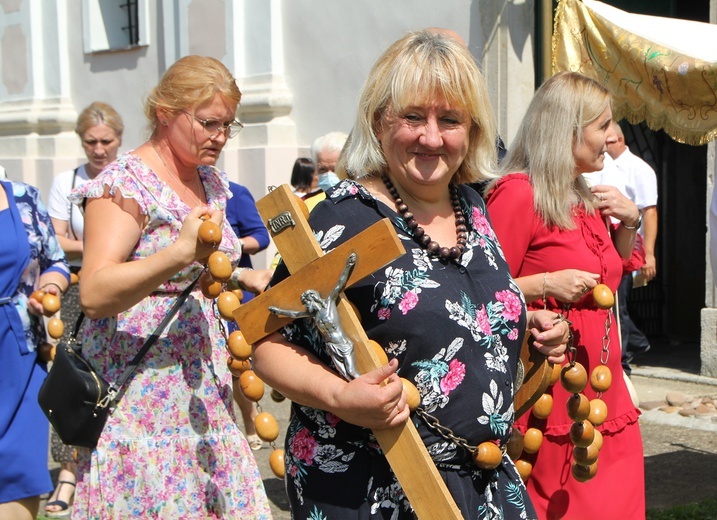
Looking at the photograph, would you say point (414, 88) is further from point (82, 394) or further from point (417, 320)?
point (82, 394)

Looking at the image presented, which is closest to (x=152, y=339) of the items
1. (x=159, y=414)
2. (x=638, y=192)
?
(x=159, y=414)

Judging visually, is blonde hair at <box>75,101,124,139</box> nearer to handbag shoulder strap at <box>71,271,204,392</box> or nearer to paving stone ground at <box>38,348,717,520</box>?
paving stone ground at <box>38,348,717,520</box>

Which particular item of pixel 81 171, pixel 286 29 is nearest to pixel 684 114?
pixel 81 171

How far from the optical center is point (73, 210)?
22.5ft

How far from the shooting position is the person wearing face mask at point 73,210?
5957mm

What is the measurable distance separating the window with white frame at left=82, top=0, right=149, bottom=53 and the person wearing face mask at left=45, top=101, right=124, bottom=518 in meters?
5.58

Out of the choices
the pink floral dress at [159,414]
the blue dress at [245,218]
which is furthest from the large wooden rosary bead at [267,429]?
the blue dress at [245,218]

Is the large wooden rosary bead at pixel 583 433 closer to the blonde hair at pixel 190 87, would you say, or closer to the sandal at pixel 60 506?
the blonde hair at pixel 190 87

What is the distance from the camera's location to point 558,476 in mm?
3689

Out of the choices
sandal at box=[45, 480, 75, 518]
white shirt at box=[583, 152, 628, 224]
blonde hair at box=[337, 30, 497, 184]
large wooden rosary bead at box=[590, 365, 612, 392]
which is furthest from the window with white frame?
blonde hair at box=[337, 30, 497, 184]

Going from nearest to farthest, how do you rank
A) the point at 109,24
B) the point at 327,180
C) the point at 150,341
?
the point at 150,341
the point at 327,180
the point at 109,24

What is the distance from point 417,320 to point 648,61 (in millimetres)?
3956

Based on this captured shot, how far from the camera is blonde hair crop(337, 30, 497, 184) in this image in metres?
2.45

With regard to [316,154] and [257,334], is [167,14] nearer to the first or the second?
[316,154]
